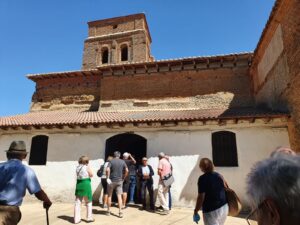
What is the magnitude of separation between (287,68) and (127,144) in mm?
8542

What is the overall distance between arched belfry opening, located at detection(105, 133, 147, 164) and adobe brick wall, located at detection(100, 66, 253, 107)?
3.53 metres

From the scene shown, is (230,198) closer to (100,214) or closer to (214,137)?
(100,214)

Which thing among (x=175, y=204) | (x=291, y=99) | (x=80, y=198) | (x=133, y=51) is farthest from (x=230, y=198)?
(x=133, y=51)

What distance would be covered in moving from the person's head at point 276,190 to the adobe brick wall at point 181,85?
14239mm

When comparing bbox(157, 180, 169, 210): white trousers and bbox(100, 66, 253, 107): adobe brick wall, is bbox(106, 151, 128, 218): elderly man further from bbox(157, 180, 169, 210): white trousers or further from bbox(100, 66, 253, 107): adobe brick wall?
bbox(100, 66, 253, 107): adobe brick wall

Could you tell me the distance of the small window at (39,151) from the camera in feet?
39.5

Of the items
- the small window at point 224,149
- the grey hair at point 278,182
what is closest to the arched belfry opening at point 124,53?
the small window at point 224,149

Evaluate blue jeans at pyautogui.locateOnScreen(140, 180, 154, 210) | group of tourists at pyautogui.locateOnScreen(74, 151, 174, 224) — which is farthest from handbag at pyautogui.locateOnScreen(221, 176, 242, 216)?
blue jeans at pyautogui.locateOnScreen(140, 180, 154, 210)

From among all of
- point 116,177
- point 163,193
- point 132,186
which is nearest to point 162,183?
point 163,193

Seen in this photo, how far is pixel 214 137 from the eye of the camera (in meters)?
10.6

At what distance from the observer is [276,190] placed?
1.28m

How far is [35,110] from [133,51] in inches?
432

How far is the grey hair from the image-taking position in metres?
1.24

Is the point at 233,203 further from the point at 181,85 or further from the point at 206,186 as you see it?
the point at 181,85
